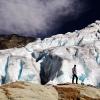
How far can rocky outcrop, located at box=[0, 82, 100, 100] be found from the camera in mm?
24203

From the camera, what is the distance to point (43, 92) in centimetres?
2589

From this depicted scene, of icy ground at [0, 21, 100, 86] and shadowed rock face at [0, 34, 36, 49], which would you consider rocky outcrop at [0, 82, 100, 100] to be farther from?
shadowed rock face at [0, 34, 36, 49]

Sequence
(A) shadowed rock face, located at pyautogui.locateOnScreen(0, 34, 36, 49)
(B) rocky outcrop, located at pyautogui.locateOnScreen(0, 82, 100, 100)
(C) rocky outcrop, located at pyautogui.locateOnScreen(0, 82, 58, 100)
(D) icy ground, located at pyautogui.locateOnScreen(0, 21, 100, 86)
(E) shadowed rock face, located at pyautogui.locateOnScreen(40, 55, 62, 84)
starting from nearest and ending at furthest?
(C) rocky outcrop, located at pyautogui.locateOnScreen(0, 82, 58, 100)
(B) rocky outcrop, located at pyautogui.locateOnScreen(0, 82, 100, 100)
(D) icy ground, located at pyautogui.locateOnScreen(0, 21, 100, 86)
(E) shadowed rock face, located at pyautogui.locateOnScreen(40, 55, 62, 84)
(A) shadowed rock face, located at pyautogui.locateOnScreen(0, 34, 36, 49)

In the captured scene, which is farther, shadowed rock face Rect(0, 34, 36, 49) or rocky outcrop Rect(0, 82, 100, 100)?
shadowed rock face Rect(0, 34, 36, 49)

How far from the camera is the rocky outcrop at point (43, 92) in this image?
2420cm

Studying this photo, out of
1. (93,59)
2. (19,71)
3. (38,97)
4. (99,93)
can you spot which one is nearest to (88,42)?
(93,59)

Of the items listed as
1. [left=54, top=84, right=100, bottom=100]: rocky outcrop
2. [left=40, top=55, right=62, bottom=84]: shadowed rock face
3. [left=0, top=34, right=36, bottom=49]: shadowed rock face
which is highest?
[left=0, top=34, right=36, bottom=49]: shadowed rock face

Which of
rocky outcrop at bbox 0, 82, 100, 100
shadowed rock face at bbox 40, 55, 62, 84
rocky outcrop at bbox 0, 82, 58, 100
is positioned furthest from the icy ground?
rocky outcrop at bbox 0, 82, 58, 100

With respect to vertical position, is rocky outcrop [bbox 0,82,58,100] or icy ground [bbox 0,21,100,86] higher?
icy ground [bbox 0,21,100,86]

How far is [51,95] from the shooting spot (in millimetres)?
25922

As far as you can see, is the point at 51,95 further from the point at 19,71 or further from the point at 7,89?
the point at 19,71

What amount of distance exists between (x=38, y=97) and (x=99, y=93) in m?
6.31

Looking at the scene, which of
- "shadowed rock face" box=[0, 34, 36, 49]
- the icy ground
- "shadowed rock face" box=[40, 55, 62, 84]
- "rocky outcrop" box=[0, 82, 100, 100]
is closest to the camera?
"rocky outcrop" box=[0, 82, 100, 100]

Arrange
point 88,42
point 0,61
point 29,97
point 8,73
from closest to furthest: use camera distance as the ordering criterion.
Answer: point 29,97
point 8,73
point 0,61
point 88,42
